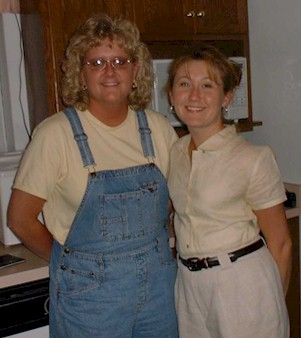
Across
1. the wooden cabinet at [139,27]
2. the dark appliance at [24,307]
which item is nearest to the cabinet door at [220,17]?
the wooden cabinet at [139,27]

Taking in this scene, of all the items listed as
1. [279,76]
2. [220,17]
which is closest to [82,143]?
[220,17]

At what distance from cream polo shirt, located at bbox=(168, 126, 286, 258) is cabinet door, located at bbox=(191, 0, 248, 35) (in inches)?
36.3

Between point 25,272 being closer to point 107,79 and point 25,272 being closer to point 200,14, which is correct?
point 107,79

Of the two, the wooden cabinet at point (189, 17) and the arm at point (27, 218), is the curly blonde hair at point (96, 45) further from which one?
the wooden cabinet at point (189, 17)

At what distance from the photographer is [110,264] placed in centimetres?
143

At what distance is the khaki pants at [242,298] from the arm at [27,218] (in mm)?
465

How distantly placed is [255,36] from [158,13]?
65 centimetres

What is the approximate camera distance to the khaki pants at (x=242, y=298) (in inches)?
53.5

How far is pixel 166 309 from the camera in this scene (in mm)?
1504

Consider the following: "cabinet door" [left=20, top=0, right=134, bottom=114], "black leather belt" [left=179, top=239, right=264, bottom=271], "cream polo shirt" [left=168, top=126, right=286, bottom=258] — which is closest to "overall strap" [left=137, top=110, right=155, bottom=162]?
"cream polo shirt" [left=168, top=126, right=286, bottom=258]

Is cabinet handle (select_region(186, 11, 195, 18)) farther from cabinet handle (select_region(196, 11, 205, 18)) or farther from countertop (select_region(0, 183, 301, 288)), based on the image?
countertop (select_region(0, 183, 301, 288))

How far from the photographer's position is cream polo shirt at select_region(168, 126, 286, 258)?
1.36 m

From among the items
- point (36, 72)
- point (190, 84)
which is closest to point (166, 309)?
point (190, 84)

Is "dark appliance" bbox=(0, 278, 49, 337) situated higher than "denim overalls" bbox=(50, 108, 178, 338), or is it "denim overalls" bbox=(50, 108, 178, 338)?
"denim overalls" bbox=(50, 108, 178, 338)
